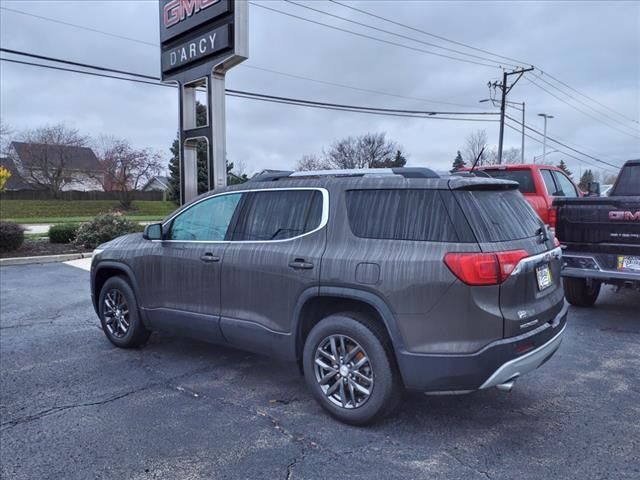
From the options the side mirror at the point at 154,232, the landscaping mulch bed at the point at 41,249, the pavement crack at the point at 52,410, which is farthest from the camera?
the landscaping mulch bed at the point at 41,249

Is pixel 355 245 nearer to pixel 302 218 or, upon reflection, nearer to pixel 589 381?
pixel 302 218

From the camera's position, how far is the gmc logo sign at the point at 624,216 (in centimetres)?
547

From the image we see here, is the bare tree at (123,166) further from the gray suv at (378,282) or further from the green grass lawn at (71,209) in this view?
the gray suv at (378,282)

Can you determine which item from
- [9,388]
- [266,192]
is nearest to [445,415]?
[266,192]

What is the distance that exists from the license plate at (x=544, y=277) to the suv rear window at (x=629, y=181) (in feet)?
15.7

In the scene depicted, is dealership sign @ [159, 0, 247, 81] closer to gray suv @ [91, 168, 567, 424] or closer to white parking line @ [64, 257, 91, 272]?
white parking line @ [64, 257, 91, 272]

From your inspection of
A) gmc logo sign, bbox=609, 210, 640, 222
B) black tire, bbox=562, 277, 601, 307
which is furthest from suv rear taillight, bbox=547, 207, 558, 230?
black tire, bbox=562, 277, 601, 307

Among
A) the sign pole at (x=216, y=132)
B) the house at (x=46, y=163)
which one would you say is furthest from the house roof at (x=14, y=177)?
the sign pole at (x=216, y=132)

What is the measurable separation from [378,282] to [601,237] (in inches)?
156

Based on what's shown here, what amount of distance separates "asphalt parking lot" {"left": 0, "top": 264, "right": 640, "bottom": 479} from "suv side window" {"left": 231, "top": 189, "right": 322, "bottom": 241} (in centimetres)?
135

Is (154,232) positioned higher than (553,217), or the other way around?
(553,217)

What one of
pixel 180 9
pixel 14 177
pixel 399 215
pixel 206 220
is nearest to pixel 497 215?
pixel 399 215

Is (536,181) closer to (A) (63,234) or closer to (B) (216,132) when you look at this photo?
(B) (216,132)

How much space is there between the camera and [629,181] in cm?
720
